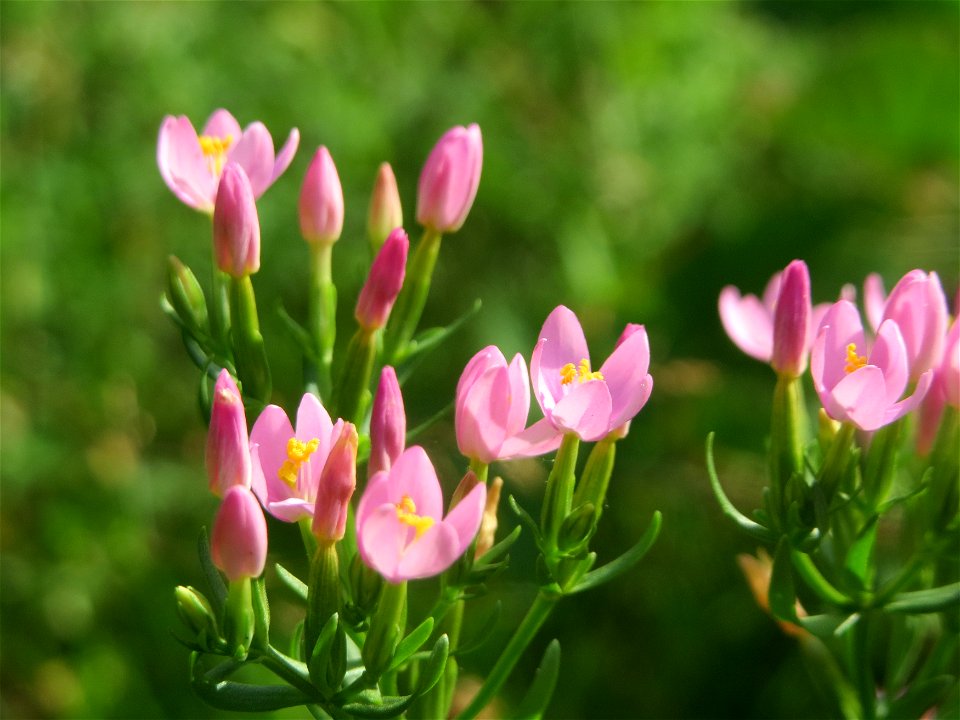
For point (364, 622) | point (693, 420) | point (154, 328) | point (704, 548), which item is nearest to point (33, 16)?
point (154, 328)

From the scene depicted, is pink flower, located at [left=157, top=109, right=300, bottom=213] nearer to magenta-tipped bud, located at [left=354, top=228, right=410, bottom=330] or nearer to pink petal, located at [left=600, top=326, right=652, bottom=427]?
magenta-tipped bud, located at [left=354, top=228, right=410, bottom=330]

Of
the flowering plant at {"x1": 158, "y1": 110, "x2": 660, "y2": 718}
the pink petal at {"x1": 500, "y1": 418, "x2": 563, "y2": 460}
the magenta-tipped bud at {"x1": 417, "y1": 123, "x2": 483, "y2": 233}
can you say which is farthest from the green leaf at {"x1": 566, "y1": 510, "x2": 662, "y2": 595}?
the magenta-tipped bud at {"x1": 417, "y1": 123, "x2": 483, "y2": 233}

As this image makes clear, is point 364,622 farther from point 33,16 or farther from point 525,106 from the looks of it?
point 525,106

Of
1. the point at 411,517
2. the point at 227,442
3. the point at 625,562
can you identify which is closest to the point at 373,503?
the point at 411,517

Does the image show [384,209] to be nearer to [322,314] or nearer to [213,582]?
[322,314]

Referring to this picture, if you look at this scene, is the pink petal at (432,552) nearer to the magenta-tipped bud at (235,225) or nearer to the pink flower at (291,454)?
the pink flower at (291,454)
